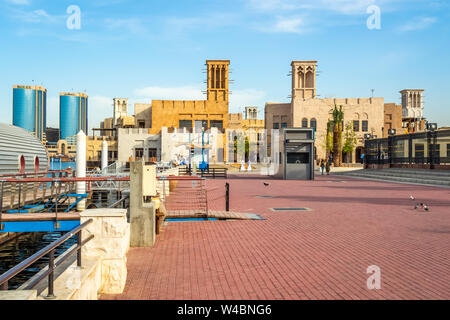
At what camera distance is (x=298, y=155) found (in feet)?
110

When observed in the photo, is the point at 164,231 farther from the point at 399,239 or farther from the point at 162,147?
the point at 162,147

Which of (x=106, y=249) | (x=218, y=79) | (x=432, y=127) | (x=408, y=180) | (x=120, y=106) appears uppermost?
(x=120, y=106)

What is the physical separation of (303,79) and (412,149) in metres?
48.6

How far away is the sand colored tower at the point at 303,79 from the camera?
267 feet

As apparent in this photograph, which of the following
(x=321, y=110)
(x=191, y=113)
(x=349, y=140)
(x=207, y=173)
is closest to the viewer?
(x=207, y=173)

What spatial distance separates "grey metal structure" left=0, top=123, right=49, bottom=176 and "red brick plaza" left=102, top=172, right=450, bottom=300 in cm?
1323

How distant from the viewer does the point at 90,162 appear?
87.6 m

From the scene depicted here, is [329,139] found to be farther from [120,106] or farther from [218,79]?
[120,106]

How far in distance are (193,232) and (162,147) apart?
58724 millimetres

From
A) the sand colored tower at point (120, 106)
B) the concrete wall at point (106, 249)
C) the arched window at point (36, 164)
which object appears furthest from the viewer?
the sand colored tower at point (120, 106)

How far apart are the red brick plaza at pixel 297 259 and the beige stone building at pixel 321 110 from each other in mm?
68090

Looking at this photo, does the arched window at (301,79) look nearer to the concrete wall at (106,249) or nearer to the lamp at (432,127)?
the lamp at (432,127)

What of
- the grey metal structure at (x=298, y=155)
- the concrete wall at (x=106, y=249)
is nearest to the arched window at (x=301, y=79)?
the grey metal structure at (x=298, y=155)

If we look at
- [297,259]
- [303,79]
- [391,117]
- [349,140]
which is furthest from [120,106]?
[297,259]
